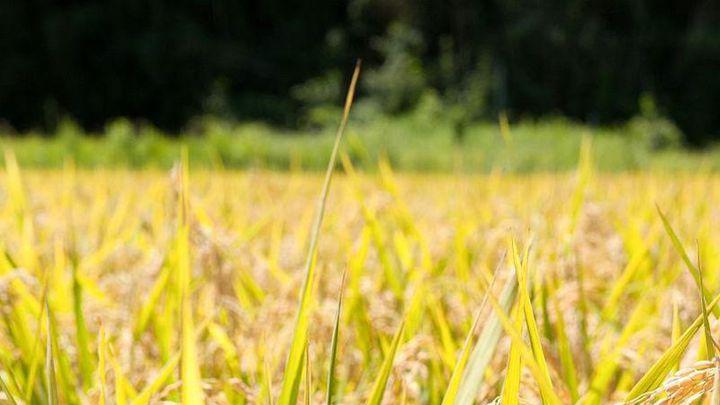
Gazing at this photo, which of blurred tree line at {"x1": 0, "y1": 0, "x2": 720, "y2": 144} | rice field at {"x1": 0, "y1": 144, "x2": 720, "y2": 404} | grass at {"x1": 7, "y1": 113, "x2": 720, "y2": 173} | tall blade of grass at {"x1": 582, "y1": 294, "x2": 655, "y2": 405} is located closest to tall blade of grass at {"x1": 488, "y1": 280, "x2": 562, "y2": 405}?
rice field at {"x1": 0, "y1": 144, "x2": 720, "y2": 404}

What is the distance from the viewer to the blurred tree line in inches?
567

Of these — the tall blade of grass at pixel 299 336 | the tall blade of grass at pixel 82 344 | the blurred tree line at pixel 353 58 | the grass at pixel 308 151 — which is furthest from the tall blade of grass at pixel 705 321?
the blurred tree line at pixel 353 58

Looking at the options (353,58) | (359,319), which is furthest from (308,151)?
(353,58)

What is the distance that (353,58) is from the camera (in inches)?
730

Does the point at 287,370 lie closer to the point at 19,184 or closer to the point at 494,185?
the point at 19,184

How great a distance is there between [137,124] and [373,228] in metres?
14.1

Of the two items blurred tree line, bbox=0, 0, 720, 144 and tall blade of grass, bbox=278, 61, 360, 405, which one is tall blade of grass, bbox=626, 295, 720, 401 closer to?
tall blade of grass, bbox=278, 61, 360, 405

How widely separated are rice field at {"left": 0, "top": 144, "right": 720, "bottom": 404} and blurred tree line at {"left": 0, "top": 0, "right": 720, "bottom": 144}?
41.6ft

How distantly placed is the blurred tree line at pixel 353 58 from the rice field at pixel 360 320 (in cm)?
1269

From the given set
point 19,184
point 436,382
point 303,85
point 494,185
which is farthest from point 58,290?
point 303,85

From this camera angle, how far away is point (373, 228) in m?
0.79

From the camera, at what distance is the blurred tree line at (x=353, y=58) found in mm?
14406

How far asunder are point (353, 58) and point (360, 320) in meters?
18.1

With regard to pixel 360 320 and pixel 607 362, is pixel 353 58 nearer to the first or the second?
pixel 360 320
